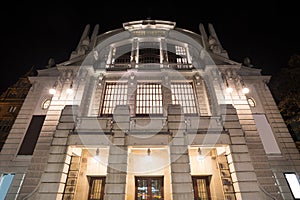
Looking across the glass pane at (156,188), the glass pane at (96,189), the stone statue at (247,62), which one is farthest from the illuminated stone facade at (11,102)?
the stone statue at (247,62)

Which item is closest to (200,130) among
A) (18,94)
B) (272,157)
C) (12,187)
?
(272,157)

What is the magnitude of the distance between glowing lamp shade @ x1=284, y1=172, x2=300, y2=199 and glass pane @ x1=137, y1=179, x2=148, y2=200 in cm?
1112

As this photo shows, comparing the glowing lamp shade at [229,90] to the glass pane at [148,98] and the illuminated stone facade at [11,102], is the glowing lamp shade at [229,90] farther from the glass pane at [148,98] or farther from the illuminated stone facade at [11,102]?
the illuminated stone facade at [11,102]

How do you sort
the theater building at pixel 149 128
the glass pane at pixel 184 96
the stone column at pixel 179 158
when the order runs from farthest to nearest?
the glass pane at pixel 184 96, the theater building at pixel 149 128, the stone column at pixel 179 158

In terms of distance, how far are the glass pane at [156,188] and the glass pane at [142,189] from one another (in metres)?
0.49

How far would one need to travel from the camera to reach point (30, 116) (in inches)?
647

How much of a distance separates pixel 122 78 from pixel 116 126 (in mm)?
7758

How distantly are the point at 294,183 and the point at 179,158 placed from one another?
33.3ft

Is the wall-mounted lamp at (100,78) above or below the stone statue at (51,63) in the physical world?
below

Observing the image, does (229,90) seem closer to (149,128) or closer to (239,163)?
(239,163)

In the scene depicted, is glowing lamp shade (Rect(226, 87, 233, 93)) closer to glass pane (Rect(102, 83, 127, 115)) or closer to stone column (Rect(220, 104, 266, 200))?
stone column (Rect(220, 104, 266, 200))

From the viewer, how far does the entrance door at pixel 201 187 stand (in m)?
12.9

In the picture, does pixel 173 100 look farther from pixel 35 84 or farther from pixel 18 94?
pixel 18 94

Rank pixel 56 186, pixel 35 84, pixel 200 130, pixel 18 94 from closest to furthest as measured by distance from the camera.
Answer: pixel 56 186 → pixel 200 130 → pixel 35 84 → pixel 18 94
